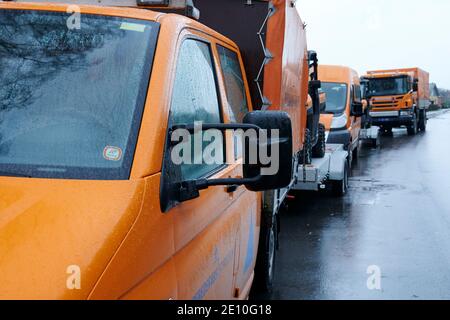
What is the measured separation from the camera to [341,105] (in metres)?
15.6

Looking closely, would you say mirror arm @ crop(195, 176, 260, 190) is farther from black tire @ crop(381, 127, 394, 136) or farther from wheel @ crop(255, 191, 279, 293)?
black tire @ crop(381, 127, 394, 136)

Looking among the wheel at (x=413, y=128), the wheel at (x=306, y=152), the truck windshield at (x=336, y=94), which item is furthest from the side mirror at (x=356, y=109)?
the wheel at (x=413, y=128)

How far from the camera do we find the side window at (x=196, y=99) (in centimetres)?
287

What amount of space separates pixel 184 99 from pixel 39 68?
687mm

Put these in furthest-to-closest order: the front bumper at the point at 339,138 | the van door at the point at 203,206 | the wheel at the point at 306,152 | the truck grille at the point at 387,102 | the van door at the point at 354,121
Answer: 1. the truck grille at the point at 387,102
2. the van door at the point at 354,121
3. the front bumper at the point at 339,138
4. the wheel at the point at 306,152
5. the van door at the point at 203,206

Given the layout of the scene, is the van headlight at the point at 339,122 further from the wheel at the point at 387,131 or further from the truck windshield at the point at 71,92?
the wheel at the point at 387,131

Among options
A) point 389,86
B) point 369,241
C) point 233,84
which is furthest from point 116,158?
point 389,86

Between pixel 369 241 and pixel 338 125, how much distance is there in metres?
7.17

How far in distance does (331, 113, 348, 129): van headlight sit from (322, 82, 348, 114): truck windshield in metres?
0.49

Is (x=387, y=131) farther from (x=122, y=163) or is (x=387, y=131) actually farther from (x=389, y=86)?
(x=122, y=163)

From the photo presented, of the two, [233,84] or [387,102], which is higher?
[233,84]

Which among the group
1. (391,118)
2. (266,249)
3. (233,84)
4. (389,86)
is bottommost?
(266,249)

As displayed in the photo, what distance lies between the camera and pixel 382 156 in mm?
19203

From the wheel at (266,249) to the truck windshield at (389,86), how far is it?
79.5 ft
